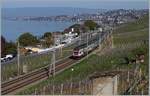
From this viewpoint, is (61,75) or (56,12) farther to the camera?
(56,12)

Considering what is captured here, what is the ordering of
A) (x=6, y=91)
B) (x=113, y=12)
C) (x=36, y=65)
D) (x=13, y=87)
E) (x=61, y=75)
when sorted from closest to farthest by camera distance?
(x=6, y=91), (x=13, y=87), (x=61, y=75), (x=36, y=65), (x=113, y=12)

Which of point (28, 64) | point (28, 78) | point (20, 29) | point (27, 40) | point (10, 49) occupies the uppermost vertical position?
A: point (28, 78)

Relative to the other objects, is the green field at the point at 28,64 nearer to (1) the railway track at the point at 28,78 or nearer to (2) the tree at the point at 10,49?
(1) the railway track at the point at 28,78

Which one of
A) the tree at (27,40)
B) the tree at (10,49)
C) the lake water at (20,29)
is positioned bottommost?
Answer: the lake water at (20,29)

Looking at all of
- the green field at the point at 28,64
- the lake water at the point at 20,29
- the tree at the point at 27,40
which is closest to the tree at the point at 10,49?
the green field at the point at 28,64

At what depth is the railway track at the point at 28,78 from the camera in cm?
1686

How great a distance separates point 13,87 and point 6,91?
124 centimetres

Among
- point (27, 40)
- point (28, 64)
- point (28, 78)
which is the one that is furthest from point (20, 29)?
point (28, 78)

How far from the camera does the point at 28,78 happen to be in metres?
20.5

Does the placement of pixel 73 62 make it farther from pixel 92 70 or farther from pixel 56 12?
pixel 56 12

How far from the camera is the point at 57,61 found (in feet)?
89.1

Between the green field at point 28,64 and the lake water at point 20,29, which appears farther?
the lake water at point 20,29

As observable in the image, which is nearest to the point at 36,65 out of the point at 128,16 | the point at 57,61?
the point at 57,61

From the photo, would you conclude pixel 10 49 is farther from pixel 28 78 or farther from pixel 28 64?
pixel 28 78
